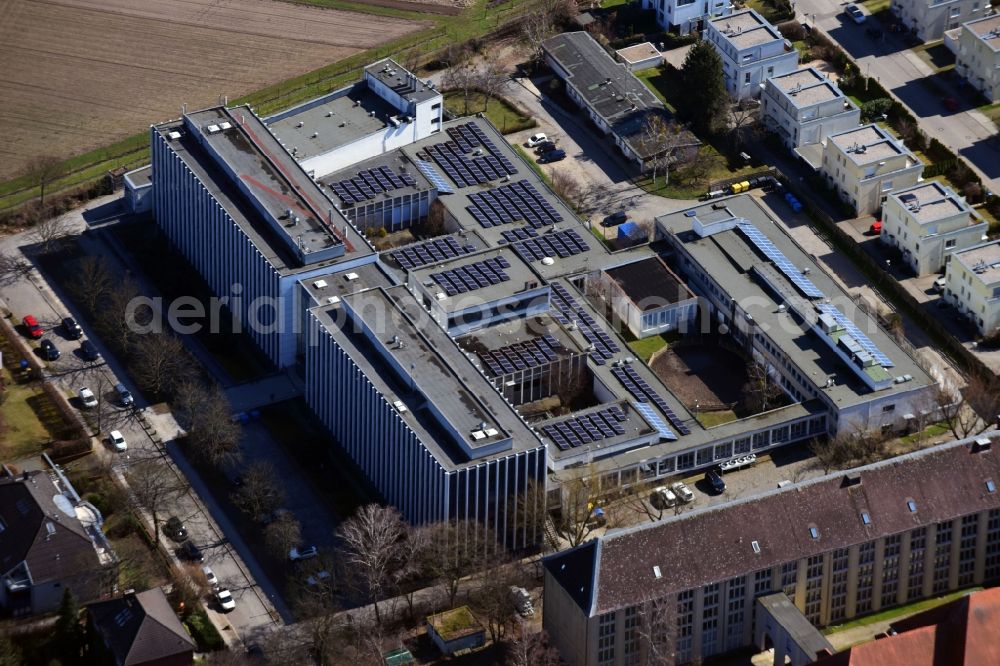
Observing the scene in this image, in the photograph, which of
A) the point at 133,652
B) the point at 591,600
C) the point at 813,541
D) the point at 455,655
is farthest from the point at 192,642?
the point at 813,541

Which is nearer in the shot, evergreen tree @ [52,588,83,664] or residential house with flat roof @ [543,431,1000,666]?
residential house with flat roof @ [543,431,1000,666]

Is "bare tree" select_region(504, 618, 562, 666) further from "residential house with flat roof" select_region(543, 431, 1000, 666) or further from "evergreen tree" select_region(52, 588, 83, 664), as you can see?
"evergreen tree" select_region(52, 588, 83, 664)

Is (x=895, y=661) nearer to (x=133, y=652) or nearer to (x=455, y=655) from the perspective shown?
(x=455, y=655)

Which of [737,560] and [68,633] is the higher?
[737,560]

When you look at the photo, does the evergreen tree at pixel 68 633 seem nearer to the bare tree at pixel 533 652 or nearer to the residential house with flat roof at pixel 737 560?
the bare tree at pixel 533 652

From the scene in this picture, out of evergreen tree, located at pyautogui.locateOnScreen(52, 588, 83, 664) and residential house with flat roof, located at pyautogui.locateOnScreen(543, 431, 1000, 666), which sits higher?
residential house with flat roof, located at pyautogui.locateOnScreen(543, 431, 1000, 666)

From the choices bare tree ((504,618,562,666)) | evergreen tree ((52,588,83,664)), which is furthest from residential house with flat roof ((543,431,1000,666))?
evergreen tree ((52,588,83,664))

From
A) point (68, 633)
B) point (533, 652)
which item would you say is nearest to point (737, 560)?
point (533, 652)

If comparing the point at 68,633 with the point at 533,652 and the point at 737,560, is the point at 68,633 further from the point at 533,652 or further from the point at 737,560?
the point at 737,560

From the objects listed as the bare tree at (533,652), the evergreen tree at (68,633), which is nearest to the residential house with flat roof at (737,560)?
→ the bare tree at (533,652)
